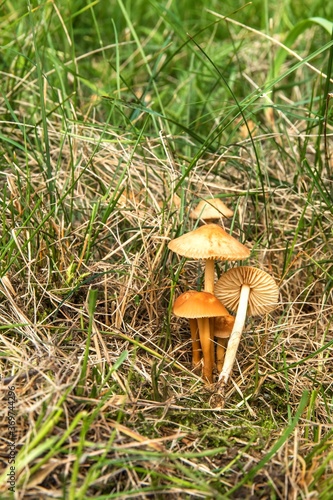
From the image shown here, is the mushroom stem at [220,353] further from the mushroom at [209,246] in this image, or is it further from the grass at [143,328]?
the mushroom at [209,246]

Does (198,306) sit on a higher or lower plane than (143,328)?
higher

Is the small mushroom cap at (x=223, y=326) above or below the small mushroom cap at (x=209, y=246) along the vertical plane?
below

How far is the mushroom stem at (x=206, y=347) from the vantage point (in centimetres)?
214

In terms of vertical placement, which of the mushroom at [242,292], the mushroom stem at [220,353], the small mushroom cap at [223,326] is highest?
the mushroom at [242,292]

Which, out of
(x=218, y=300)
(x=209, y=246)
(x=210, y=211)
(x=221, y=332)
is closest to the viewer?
(x=209, y=246)

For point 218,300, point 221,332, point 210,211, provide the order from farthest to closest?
1. point 210,211
2. point 221,332
3. point 218,300

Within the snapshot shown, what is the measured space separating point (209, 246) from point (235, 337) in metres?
0.36

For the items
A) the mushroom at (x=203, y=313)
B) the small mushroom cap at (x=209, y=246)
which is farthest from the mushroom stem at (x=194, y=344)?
the small mushroom cap at (x=209, y=246)

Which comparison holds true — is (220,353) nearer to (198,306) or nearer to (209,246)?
(198,306)

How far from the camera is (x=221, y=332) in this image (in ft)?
7.24

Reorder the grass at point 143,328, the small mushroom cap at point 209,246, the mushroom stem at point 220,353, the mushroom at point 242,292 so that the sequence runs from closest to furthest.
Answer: the grass at point 143,328, the small mushroom cap at point 209,246, the mushroom at point 242,292, the mushroom stem at point 220,353

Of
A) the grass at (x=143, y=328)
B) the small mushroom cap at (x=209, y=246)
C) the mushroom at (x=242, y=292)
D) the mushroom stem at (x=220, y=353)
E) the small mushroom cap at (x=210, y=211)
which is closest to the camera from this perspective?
the grass at (x=143, y=328)

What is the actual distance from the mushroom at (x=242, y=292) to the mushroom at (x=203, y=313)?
0.20ft

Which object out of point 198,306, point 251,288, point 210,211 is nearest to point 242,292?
point 251,288
